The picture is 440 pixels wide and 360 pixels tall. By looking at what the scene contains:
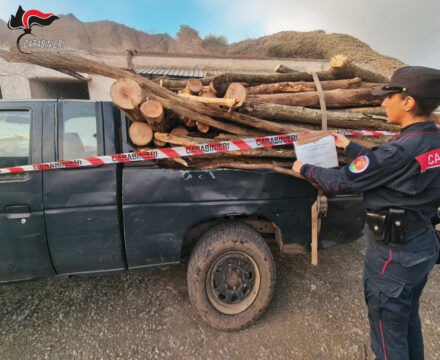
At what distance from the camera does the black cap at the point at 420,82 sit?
1.33 meters

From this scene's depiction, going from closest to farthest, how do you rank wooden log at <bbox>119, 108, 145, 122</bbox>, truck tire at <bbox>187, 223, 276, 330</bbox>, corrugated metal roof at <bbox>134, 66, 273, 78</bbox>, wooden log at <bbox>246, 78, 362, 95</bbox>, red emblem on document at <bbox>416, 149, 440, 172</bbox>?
1. red emblem on document at <bbox>416, 149, 440, 172</bbox>
2. wooden log at <bbox>119, 108, 145, 122</bbox>
3. truck tire at <bbox>187, 223, 276, 330</bbox>
4. wooden log at <bbox>246, 78, 362, 95</bbox>
5. corrugated metal roof at <bbox>134, 66, 273, 78</bbox>

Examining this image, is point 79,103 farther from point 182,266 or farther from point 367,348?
point 367,348

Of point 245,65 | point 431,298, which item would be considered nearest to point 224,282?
point 431,298

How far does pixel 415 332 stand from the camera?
1.64 m

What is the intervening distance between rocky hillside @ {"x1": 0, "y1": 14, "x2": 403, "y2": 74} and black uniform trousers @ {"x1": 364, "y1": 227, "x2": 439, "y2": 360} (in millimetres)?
17570

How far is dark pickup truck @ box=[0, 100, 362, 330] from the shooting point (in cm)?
191

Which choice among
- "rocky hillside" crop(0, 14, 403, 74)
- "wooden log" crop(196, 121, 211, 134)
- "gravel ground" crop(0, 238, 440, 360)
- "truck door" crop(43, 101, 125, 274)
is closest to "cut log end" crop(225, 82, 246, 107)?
"wooden log" crop(196, 121, 211, 134)

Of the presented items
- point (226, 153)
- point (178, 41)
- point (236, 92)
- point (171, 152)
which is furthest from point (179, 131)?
point (178, 41)

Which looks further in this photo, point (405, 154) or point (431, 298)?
point (431, 298)

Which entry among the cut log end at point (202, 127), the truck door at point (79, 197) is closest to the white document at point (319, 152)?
the cut log end at point (202, 127)

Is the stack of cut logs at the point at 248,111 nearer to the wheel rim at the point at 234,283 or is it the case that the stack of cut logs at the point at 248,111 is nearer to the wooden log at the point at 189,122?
the wooden log at the point at 189,122

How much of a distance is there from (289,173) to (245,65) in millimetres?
10201

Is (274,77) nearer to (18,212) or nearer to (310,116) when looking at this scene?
(310,116)

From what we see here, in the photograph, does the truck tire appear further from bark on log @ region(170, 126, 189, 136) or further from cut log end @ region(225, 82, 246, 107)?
cut log end @ region(225, 82, 246, 107)
